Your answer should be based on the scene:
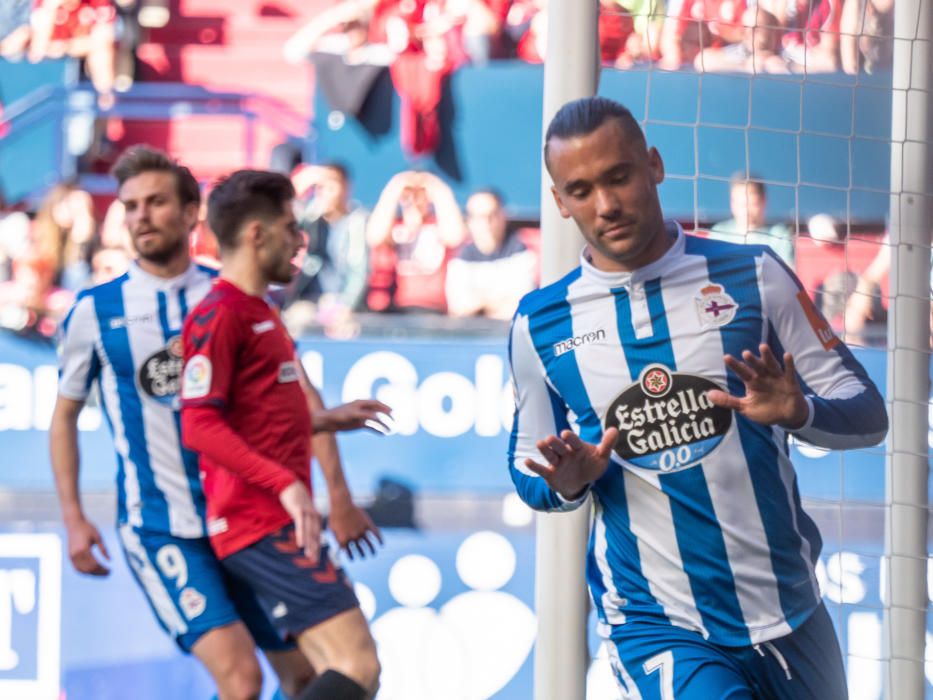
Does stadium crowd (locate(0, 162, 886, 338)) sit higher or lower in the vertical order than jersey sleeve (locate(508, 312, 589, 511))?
lower

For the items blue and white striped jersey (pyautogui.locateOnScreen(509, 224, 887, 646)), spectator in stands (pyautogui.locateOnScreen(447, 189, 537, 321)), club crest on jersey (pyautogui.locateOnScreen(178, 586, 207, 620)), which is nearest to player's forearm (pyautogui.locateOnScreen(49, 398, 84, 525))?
club crest on jersey (pyautogui.locateOnScreen(178, 586, 207, 620))

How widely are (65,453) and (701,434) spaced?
93.8 inches

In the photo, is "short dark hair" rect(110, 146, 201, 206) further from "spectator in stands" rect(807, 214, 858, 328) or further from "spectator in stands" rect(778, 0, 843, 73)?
"spectator in stands" rect(807, 214, 858, 328)

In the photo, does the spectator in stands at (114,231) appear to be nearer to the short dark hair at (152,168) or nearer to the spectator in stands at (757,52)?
the short dark hair at (152,168)

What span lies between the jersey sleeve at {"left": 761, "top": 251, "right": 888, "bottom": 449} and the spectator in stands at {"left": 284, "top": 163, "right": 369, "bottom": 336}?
15.8ft

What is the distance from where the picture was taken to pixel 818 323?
7.87ft

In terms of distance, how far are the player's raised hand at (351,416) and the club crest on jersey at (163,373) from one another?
47 cm

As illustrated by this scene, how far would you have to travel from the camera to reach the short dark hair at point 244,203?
147 inches

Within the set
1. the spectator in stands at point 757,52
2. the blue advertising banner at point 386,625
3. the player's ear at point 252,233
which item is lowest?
the blue advertising banner at point 386,625

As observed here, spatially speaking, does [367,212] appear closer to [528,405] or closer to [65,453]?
[65,453]

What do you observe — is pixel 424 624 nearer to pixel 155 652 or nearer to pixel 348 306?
pixel 155 652

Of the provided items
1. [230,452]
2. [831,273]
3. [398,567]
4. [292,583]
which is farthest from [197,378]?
[831,273]

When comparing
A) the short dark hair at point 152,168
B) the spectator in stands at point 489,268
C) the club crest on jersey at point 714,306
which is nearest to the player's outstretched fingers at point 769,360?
the club crest on jersey at point 714,306

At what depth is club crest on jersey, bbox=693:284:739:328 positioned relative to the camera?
94.2 inches
